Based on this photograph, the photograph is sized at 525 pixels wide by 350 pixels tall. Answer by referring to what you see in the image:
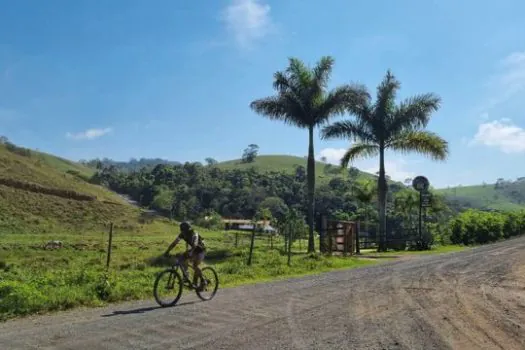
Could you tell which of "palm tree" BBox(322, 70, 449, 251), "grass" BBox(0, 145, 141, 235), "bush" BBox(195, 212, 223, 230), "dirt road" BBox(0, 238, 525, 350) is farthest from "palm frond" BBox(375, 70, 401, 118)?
"bush" BBox(195, 212, 223, 230)

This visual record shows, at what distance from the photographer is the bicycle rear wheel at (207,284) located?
485 inches

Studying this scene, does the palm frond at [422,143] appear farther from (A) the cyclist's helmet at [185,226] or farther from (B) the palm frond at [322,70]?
(A) the cyclist's helmet at [185,226]

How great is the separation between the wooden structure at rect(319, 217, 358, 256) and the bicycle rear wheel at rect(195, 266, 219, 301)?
15172mm

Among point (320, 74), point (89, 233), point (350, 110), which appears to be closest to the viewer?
point (320, 74)

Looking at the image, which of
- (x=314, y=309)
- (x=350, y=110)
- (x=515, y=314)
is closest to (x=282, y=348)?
(x=314, y=309)

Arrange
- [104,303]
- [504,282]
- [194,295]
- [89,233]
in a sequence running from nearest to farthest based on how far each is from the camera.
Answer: [104,303] → [194,295] → [504,282] → [89,233]

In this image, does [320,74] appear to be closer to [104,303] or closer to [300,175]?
[104,303]

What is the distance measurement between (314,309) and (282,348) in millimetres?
3228

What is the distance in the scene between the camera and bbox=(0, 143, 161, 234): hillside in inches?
2840

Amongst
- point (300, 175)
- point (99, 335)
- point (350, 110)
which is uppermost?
point (300, 175)

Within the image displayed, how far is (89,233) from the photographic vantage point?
7119 centimetres

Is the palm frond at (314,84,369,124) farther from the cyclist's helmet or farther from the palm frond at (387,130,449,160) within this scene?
the cyclist's helmet

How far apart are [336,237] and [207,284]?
644 inches

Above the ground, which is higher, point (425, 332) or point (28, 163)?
point (28, 163)
